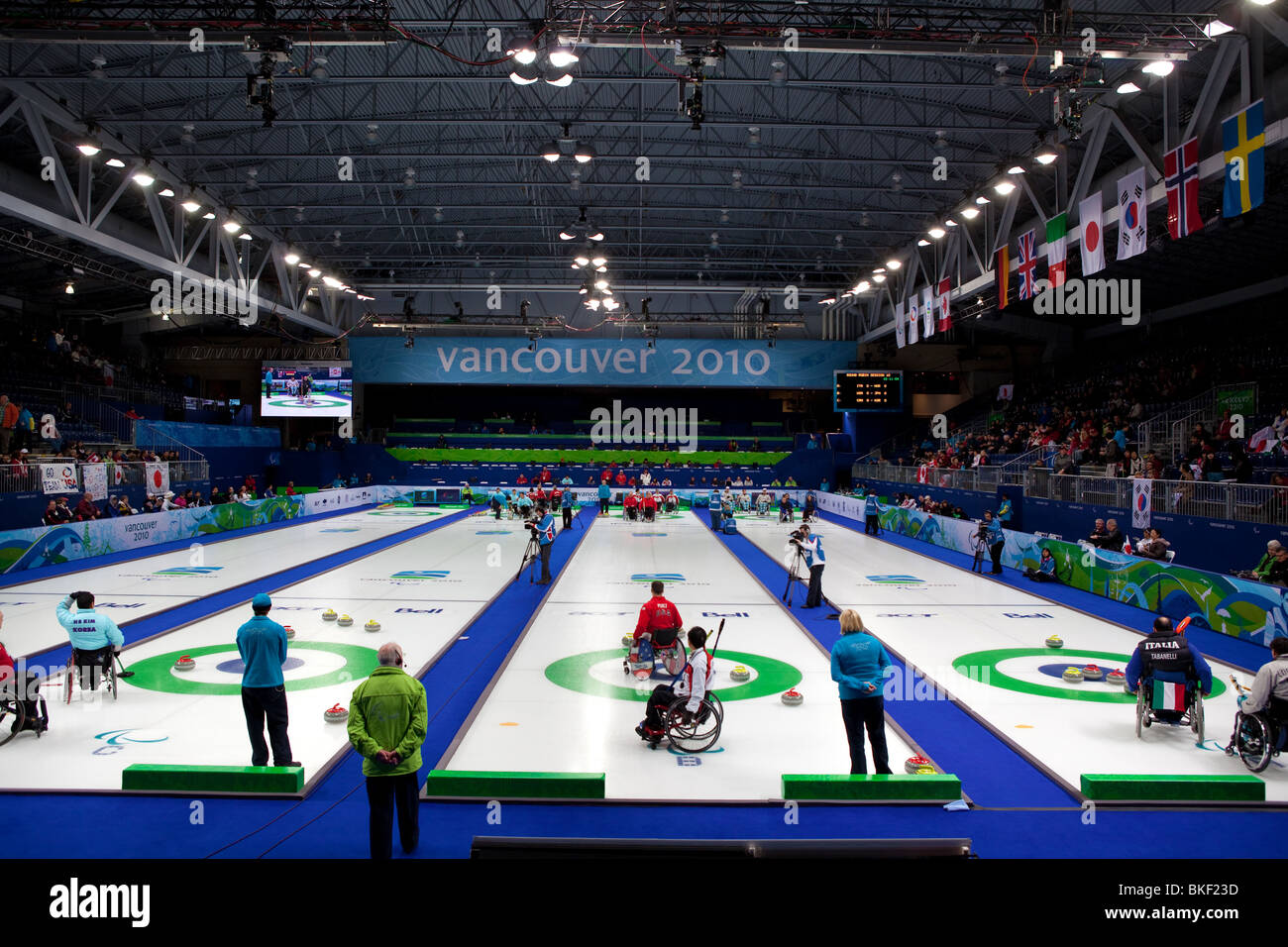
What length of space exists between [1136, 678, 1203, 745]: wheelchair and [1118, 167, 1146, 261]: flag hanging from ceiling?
12.3m

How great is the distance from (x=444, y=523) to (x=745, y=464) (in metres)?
21.0

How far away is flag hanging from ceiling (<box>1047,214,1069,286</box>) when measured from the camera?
2012cm

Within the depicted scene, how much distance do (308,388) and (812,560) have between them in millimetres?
32828

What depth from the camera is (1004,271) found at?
23469mm

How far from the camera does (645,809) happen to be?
235 inches

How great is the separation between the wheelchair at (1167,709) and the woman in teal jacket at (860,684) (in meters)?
3.09

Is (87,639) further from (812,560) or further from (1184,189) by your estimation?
(1184,189)

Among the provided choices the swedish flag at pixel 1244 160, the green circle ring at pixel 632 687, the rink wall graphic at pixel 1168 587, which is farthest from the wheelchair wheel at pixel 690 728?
the swedish flag at pixel 1244 160

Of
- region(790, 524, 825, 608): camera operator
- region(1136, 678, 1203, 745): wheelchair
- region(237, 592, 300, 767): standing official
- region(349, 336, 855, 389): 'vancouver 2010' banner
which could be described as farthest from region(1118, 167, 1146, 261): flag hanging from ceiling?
region(349, 336, 855, 389): 'vancouver 2010' banner

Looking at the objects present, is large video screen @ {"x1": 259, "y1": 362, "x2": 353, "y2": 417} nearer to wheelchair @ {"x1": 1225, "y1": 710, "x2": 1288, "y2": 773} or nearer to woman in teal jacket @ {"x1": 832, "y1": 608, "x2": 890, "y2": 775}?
woman in teal jacket @ {"x1": 832, "y1": 608, "x2": 890, "y2": 775}

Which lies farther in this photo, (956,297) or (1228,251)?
(956,297)

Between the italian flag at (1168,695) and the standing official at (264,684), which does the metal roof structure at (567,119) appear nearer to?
the italian flag at (1168,695)
